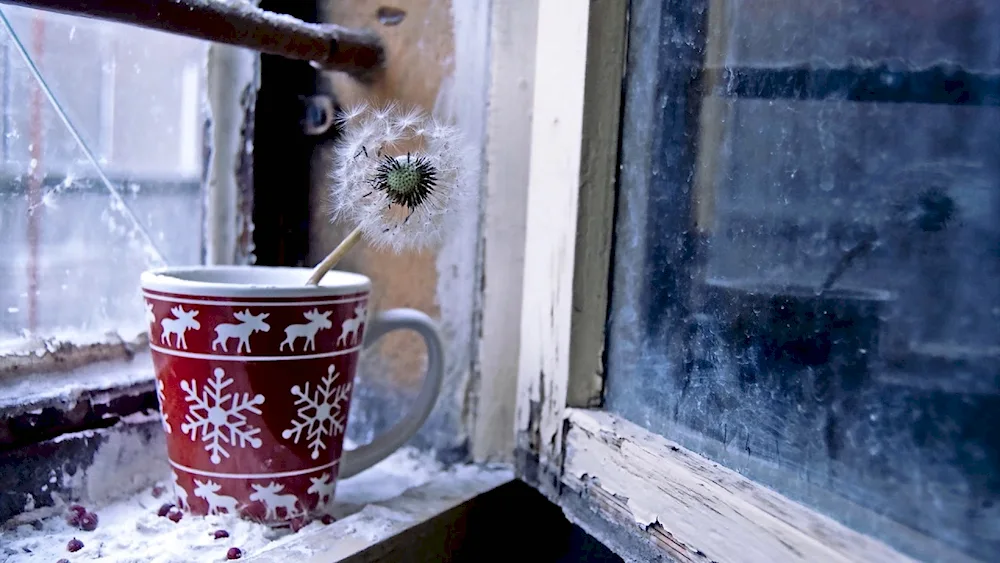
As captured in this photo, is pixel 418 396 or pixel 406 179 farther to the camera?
pixel 418 396

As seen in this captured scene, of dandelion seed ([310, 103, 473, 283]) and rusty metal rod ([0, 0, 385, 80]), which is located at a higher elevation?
rusty metal rod ([0, 0, 385, 80])

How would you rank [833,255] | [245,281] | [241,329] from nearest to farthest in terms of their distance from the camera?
[833,255], [241,329], [245,281]

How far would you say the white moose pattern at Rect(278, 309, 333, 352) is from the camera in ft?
1.47

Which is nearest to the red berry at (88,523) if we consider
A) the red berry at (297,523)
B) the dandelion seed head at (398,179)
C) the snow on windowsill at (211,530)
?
the snow on windowsill at (211,530)

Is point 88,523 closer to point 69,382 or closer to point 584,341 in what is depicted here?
point 69,382

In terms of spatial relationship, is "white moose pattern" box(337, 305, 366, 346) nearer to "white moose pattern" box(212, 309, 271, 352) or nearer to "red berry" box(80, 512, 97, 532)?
"white moose pattern" box(212, 309, 271, 352)

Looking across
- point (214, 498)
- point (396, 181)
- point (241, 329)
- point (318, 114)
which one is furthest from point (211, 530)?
point (318, 114)

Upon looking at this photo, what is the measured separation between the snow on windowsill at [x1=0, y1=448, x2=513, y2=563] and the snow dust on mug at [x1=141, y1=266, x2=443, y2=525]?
0.02 metres

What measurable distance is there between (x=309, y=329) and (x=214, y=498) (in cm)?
12

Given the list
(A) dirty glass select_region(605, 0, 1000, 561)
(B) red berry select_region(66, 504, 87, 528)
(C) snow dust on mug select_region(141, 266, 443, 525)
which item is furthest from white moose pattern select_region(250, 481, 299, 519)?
(A) dirty glass select_region(605, 0, 1000, 561)

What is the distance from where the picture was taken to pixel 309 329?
453 mm

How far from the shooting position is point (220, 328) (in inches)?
17.3

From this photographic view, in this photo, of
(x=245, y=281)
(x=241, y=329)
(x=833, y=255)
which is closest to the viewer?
(x=833, y=255)

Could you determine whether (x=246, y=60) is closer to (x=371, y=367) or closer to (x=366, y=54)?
(x=366, y=54)
